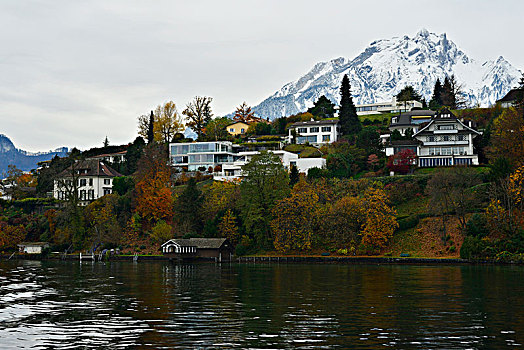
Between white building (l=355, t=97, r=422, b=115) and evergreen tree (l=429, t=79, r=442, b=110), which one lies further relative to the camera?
white building (l=355, t=97, r=422, b=115)

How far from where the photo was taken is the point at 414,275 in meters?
55.6

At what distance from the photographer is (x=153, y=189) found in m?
104

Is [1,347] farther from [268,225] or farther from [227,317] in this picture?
[268,225]

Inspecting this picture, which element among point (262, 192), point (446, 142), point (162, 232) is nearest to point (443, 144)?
point (446, 142)

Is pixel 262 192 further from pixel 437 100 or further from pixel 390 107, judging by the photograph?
pixel 437 100

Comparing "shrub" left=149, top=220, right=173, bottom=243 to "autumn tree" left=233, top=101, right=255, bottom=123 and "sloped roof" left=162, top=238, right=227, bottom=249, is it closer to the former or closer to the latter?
"sloped roof" left=162, top=238, right=227, bottom=249

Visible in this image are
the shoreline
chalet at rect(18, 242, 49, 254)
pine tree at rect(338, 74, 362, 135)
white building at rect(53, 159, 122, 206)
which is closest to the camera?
the shoreline

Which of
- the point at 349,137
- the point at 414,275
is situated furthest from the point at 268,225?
the point at 349,137

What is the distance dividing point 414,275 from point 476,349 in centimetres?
3412

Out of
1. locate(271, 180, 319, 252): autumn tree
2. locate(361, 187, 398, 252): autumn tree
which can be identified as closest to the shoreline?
locate(271, 180, 319, 252): autumn tree

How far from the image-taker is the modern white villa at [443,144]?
106 meters

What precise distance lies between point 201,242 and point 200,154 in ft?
161

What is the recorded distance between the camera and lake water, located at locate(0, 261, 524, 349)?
79.3 feet

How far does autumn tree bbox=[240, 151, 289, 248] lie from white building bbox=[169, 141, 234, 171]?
39.8m
